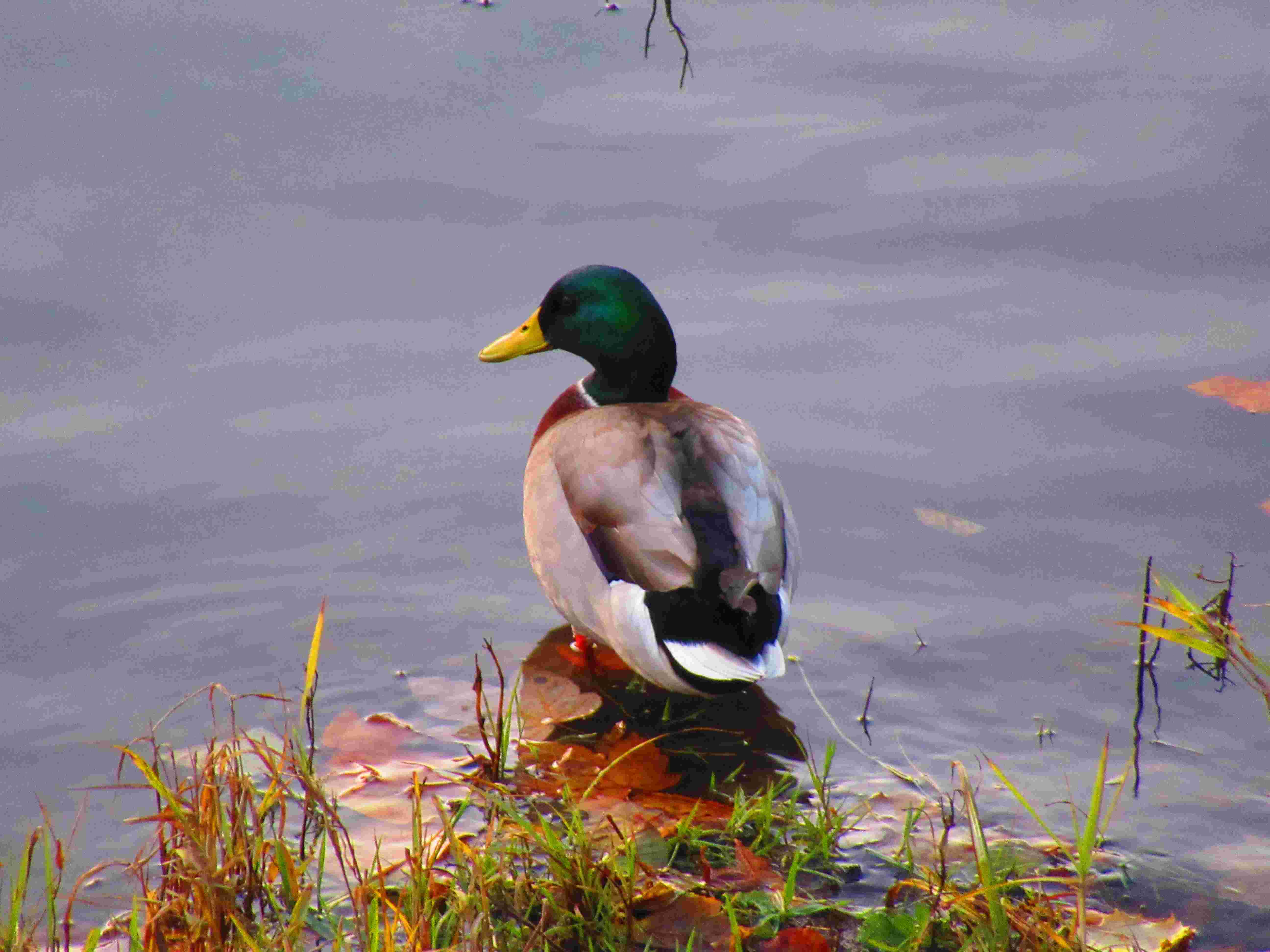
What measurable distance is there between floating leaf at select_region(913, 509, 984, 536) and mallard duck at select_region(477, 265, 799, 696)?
0.86m

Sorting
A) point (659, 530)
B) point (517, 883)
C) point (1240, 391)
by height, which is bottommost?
point (517, 883)

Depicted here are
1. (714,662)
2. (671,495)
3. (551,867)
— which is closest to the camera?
(551,867)

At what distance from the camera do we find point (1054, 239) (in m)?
6.30

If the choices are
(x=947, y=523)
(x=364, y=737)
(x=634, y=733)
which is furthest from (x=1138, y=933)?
(x=947, y=523)

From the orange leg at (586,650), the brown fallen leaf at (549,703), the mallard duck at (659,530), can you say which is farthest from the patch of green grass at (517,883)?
the orange leg at (586,650)

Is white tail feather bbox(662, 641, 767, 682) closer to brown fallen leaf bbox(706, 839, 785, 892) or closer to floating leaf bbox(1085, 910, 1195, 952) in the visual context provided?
brown fallen leaf bbox(706, 839, 785, 892)

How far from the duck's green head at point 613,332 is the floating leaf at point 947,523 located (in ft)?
2.92

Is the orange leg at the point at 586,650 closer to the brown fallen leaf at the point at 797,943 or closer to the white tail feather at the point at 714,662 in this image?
the white tail feather at the point at 714,662

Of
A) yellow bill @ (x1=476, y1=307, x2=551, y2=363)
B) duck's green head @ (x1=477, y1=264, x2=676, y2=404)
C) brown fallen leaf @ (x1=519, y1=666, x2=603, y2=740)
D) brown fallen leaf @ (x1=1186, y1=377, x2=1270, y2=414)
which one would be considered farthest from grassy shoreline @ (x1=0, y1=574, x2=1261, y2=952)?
brown fallen leaf @ (x1=1186, y1=377, x2=1270, y2=414)

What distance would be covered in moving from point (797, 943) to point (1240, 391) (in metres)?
3.56

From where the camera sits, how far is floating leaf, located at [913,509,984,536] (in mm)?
4707

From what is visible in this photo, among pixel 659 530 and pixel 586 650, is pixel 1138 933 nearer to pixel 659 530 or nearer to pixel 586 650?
pixel 659 530

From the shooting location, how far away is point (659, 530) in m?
3.62

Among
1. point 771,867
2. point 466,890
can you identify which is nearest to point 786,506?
point 771,867
